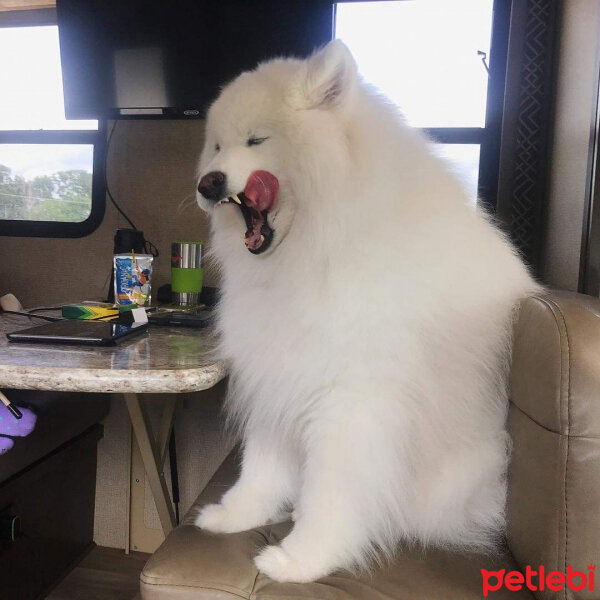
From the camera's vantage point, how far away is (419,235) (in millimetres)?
971

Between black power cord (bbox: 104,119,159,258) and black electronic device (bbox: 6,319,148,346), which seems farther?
black power cord (bbox: 104,119,159,258)

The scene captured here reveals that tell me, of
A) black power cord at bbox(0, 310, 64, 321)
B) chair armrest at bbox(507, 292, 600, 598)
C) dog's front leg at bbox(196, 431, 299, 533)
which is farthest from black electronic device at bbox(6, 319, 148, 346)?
chair armrest at bbox(507, 292, 600, 598)

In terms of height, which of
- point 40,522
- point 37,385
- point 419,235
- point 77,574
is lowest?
point 77,574

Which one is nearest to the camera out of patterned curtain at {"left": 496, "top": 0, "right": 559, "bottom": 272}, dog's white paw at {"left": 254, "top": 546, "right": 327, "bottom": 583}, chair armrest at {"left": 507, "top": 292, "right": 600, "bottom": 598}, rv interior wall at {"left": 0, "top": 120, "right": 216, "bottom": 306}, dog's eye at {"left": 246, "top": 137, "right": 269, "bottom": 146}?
chair armrest at {"left": 507, "top": 292, "right": 600, "bottom": 598}

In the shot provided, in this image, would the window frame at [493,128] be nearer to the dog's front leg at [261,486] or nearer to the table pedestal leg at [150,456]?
the dog's front leg at [261,486]

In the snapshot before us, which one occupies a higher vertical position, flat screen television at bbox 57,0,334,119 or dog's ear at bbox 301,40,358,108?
flat screen television at bbox 57,0,334,119

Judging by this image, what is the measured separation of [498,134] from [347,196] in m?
1.10

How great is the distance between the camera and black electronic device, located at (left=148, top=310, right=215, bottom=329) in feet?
4.58

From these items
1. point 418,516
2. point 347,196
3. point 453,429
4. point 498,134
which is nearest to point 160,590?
point 418,516

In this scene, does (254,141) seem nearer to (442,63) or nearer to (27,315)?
(27,315)

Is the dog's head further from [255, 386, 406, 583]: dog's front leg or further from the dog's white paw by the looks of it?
the dog's white paw

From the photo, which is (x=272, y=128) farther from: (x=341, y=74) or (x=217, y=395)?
(x=217, y=395)

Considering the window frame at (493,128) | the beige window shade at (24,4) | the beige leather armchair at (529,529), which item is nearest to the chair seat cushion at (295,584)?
the beige leather armchair at (529,529)

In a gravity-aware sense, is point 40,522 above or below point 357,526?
below
